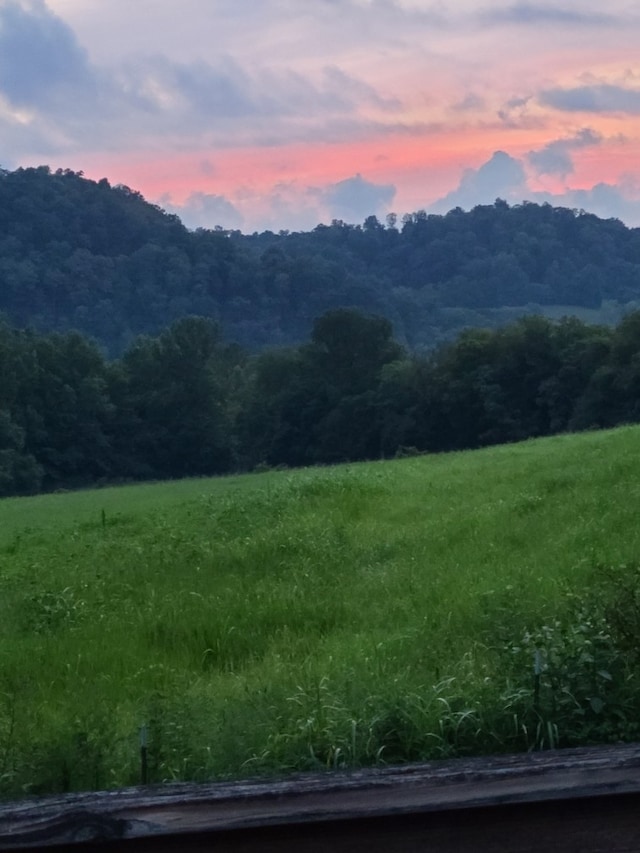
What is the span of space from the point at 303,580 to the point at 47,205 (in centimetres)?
9393

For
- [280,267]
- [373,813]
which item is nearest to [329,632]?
[373,813]

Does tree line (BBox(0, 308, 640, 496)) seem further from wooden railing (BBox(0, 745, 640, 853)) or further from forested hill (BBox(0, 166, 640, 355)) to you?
wooden railing (BBox(0, 745, 640, 853))

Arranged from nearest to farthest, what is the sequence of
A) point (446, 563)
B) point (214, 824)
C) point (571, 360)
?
1. point (214, 824)
2. point (446, 563)
3. point (571, 360)

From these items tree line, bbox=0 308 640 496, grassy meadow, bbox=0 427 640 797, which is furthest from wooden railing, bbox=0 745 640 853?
tree line, bbox=0 308 640 496

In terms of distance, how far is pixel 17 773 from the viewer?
10.7 feet

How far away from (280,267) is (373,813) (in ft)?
316

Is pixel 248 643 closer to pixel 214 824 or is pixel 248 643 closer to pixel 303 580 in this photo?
pixel 303 580

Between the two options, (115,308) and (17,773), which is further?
(115,308)

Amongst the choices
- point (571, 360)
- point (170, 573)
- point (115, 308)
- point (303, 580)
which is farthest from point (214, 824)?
point (115, 308)

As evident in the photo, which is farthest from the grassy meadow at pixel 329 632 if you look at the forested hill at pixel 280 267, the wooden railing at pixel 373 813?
the forested hill at pixel 280 267

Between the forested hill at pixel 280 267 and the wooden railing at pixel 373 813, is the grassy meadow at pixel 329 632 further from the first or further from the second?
the forested hill at pixel 280 267

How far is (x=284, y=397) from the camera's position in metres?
58.2

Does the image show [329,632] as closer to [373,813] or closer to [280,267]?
[373,813]

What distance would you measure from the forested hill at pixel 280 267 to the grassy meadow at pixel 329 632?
242 feet
